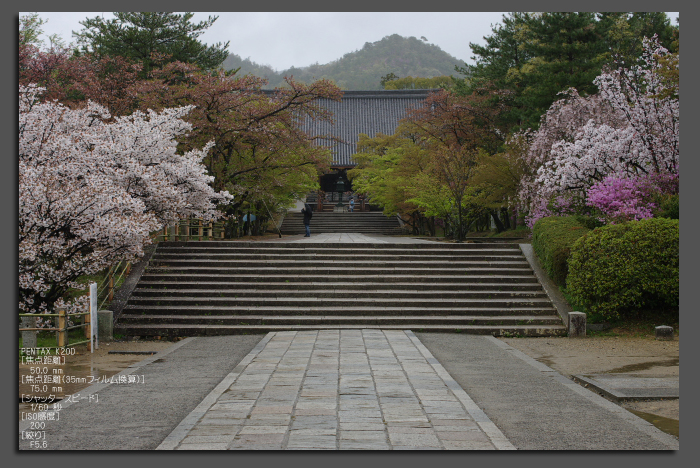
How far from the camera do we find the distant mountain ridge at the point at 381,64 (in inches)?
1763

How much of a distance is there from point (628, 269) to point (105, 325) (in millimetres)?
10010

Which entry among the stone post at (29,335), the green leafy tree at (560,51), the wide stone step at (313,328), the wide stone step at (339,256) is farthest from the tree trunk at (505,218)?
the stone post at (29,335)

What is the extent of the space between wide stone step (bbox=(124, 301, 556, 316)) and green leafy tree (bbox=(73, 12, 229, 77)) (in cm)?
1235

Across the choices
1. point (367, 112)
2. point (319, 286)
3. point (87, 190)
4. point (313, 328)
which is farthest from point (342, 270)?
point (367, 112)

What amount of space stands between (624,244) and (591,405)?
222 inches

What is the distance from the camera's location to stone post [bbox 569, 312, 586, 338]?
1060cm

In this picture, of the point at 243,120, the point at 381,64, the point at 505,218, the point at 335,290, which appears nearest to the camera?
the point at 335,290

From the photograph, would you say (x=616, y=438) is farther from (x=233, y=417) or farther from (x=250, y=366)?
(x=250, y=366)

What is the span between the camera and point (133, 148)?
13055mm

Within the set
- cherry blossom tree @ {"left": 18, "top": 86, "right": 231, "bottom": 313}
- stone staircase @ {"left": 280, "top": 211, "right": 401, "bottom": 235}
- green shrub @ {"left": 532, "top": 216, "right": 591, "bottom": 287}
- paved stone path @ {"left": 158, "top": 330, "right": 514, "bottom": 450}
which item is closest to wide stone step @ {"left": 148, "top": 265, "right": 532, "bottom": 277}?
green shrub @ {"left": 532, "top": 216, "right": 591, "bottom": 287}

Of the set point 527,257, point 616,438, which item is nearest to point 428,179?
point 527,257

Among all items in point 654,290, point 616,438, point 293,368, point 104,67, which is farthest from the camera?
point 104,67

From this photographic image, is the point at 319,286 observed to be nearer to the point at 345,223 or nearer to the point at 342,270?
the point at 342,270

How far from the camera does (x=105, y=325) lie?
1034 cm
